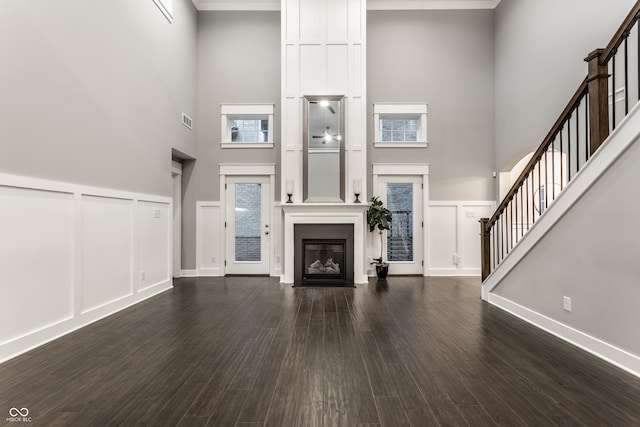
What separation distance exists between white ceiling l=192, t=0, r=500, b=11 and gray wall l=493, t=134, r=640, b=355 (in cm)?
541

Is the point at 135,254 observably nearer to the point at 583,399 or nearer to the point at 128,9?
the point at 128,9

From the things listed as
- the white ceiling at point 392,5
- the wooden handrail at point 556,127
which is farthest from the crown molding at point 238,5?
the wooden handrail at point 556,127

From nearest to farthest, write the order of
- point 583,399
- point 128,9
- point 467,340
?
1. point 583,399
2. point 467,340
3. point 128,9

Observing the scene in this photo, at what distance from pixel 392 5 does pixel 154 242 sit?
624 cm

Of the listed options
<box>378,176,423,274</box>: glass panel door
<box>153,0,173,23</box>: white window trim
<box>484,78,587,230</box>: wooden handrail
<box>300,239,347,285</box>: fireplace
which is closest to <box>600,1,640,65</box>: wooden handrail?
<box>484,78,587,230</box>: wooden handrail

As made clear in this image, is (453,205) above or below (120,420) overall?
above

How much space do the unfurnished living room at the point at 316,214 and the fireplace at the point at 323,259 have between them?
50 millimetres

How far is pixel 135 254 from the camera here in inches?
170

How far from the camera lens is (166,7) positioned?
5.11 meters

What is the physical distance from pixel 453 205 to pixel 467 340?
13.1 feet

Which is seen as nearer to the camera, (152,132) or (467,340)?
(467,340)

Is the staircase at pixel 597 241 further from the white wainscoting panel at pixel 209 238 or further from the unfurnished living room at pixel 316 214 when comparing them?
the white wainscoting panel at pixel 209 238

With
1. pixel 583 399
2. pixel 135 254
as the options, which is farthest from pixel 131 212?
pixel 583 399

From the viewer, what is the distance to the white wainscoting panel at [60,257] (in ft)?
8.47
